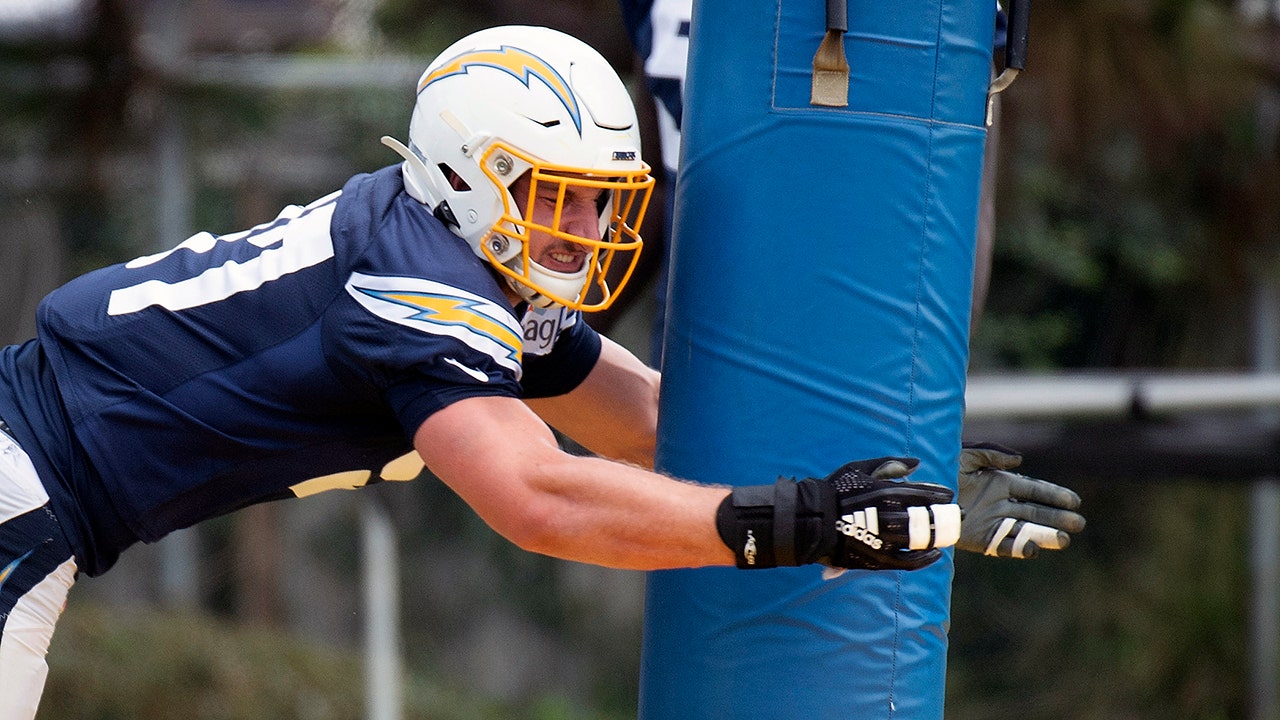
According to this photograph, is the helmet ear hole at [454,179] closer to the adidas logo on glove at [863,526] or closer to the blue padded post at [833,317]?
the blue padded post at [833,317]

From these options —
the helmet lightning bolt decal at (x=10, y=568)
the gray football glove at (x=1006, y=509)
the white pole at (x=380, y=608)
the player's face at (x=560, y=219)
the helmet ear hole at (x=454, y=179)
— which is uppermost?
the helmet ear hole at (x=454, y=179)

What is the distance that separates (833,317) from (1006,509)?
1.64 feet

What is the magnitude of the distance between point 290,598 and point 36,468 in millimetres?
4733

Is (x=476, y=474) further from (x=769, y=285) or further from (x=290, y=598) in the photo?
(x=290, y=598)

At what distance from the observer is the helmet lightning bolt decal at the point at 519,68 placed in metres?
2.38

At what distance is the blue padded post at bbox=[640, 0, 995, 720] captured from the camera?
236 centimetres

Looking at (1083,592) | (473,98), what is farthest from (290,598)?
(473,98)

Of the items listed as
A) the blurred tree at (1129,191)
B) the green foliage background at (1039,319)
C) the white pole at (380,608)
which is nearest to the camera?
the white pole at (380,608)

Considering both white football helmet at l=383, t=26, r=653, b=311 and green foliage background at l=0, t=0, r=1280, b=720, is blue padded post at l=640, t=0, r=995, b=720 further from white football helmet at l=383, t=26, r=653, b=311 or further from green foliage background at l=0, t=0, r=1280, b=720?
green foliage background at l=0, t=0, r=1280, b=720

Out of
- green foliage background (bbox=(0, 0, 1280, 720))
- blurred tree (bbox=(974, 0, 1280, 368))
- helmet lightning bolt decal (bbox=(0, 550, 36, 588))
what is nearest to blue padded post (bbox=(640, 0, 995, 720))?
helmet lightning bolt decal (bbox=(0, 550, 36, 588))

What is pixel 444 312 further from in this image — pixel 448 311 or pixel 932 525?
pixel 932 525

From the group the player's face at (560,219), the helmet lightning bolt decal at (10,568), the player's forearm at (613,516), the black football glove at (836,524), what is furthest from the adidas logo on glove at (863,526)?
the helmet lightning bolt decal at (10,568)

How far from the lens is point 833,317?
2355mm

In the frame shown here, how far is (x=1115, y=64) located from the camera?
21.5 ft
